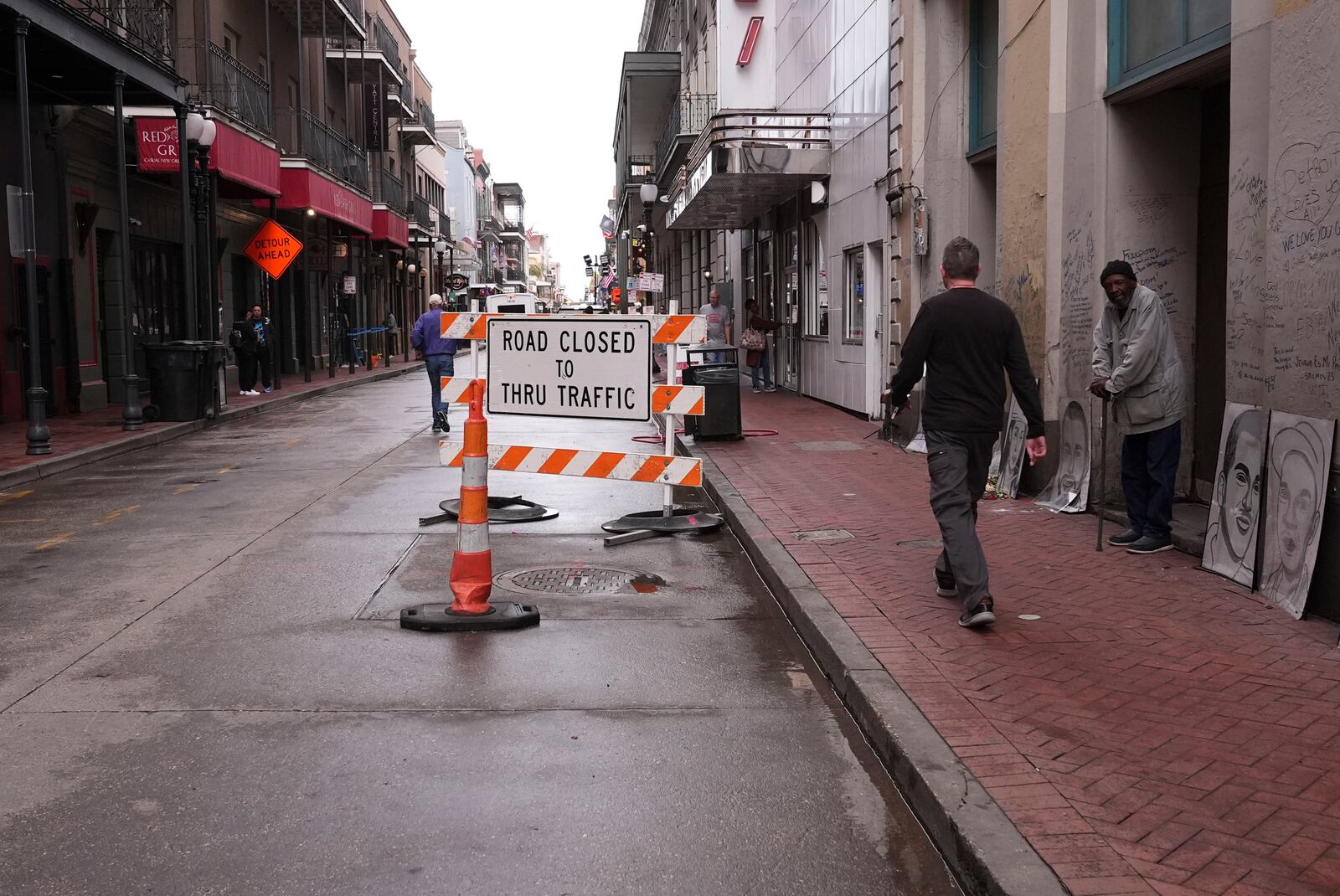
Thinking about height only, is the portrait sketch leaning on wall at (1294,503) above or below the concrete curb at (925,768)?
above

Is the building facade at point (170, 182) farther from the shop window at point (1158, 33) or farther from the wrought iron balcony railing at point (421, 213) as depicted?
the shop window at point (1158, 33)

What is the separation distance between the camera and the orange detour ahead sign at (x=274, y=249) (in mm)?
25203

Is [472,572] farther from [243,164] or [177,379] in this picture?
[243,164]

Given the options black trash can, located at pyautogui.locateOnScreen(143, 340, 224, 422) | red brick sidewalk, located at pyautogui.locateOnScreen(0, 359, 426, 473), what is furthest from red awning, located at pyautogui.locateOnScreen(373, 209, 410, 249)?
black trash can, located at pyautogui.locateOnScreen(143, 340, 224, 422)

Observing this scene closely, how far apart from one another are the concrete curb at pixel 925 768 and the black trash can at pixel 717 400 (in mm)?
7644

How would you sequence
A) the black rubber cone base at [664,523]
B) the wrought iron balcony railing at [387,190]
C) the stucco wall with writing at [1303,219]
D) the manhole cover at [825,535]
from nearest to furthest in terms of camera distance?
the stucco wall with writing at [1303,219] < the manhole cover at [825,535] < the black rubber cone base at [664,523] < the wrought iron balcony railing at [387,190]

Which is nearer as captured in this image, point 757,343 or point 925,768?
point 925,768

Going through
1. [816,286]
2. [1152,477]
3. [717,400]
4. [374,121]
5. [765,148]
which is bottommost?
[1152,477]

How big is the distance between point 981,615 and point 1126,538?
239cm

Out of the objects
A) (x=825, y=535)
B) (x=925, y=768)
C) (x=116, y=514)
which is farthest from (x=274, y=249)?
(x=925, y=768)

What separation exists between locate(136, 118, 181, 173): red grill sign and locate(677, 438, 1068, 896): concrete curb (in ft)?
54.6

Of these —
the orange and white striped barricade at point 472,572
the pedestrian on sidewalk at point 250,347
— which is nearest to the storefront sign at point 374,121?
the pedestrian on sidewalk at point 250,347

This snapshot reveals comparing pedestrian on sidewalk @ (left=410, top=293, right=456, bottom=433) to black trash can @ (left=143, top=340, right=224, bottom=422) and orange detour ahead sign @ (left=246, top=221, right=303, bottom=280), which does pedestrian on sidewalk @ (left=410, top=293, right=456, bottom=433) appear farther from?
orange detour ahead sign @ (left=246, top=221, right=303, bottom=280)

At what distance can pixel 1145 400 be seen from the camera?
753 cm
